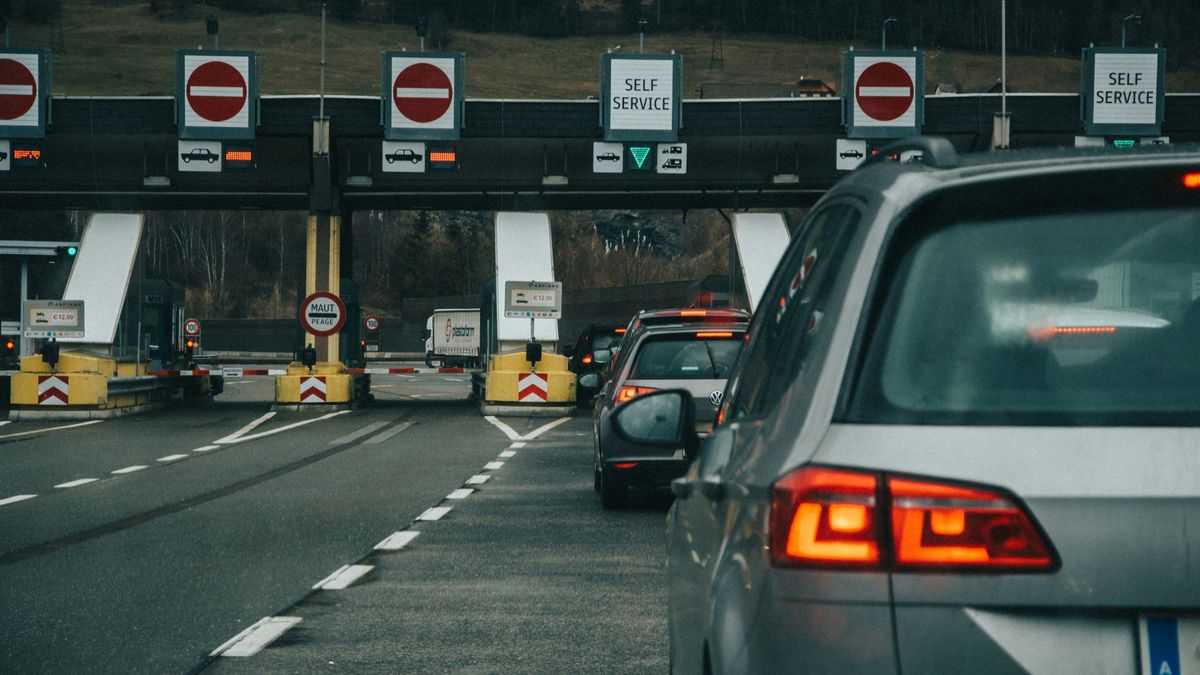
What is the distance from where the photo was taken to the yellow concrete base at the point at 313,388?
33.0 m

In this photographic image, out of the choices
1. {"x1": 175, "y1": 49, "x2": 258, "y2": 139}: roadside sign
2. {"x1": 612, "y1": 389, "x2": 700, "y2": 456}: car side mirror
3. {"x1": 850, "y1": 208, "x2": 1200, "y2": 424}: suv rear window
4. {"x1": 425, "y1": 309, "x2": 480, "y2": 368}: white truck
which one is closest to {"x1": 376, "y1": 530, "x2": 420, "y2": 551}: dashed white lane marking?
{"x1": 612, "y1": 389, "x2": 700, "y2": 456}: car side mirror

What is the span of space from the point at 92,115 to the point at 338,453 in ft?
55.8

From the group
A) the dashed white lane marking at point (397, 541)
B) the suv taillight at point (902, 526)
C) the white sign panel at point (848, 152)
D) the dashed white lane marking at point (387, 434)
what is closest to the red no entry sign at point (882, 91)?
the white sign panel at point (848, 152)

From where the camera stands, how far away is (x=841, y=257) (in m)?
3.06

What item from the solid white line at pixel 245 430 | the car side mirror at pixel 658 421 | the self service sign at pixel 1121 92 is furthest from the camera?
the self service sign at pixel 1121 92

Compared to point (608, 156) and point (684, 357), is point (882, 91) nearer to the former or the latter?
point (608, 156)

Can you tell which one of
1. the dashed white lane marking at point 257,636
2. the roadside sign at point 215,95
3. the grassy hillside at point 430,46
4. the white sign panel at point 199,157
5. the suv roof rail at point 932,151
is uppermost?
the grassy hillside at point 430,46

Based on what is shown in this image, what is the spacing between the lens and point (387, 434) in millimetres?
25562

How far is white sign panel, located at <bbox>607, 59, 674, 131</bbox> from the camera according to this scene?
116ft

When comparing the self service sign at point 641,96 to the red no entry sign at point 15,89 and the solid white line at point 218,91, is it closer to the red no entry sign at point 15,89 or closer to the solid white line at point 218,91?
the solid white line at point 218,91

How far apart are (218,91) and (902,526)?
3392 cm

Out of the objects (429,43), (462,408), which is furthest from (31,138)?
(429,43)

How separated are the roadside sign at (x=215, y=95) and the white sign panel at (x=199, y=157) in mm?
142

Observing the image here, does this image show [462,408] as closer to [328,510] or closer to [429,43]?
[328,510]
